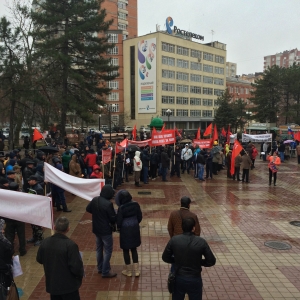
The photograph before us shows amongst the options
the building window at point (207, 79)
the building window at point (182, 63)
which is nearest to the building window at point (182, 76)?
the building window at point (182, 63)

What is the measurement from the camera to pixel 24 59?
24844 millimetres

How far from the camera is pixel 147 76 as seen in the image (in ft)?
223

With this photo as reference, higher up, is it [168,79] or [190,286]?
[168,79]

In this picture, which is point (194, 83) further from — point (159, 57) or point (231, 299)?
point (231, 299)

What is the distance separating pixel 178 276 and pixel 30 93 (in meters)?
21.1

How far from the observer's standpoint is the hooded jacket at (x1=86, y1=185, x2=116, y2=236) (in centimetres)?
624

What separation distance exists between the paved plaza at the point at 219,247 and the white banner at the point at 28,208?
136cm

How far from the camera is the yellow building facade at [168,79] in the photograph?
6669 cm

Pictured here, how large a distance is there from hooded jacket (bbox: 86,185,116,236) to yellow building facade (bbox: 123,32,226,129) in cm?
5556

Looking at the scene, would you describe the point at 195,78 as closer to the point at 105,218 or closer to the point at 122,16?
the point at 122,16

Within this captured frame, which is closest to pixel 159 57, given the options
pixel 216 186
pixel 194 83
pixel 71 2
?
pixel 194 83

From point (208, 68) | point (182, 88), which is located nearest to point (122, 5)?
point (208, 68)

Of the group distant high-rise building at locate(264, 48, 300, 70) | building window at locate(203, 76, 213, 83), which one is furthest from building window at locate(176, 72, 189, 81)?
distant high-rise building at locate(264, 48, 300, 70)

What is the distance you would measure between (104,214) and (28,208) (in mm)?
1356
